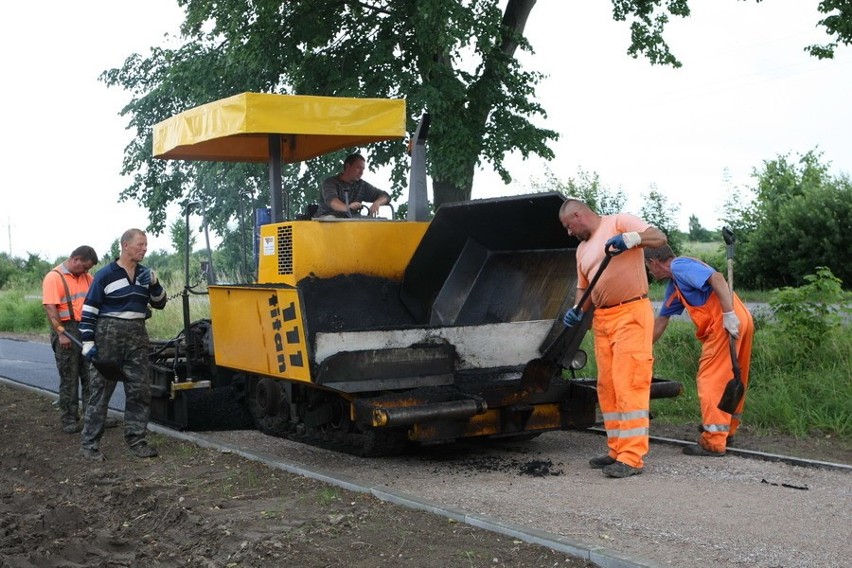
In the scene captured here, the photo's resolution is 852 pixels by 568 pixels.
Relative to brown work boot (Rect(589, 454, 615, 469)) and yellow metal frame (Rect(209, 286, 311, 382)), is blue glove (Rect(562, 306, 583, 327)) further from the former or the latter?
yellow metal frame (Rect(209, 286, 311, 382))

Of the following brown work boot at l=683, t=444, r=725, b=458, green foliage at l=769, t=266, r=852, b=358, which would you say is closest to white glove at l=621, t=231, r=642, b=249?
brown work boot at l=683, t=444, r=725, b=458

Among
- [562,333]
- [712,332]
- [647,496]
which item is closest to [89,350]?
[562,333]

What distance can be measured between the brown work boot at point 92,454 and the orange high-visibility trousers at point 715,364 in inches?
181

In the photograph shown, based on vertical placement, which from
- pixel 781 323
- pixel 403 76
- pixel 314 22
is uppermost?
pixel 314 22

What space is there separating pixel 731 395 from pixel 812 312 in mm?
2935

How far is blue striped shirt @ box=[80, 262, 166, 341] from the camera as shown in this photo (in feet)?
27.5

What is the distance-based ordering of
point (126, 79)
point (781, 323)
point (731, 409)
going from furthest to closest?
point (126, 79) < point (781, 323) < point (731, 409)

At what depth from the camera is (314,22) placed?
698 inches

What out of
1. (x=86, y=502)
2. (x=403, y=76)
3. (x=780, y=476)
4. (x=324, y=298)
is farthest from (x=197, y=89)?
(x=780, y=476)

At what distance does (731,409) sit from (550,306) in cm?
155

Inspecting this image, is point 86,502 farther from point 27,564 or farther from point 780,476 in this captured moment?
point 780,476

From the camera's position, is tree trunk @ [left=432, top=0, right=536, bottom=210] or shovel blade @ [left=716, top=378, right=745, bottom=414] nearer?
shovel blade @ [left=716, top=378, right=745, bottom=414]

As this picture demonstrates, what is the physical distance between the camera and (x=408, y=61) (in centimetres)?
1752

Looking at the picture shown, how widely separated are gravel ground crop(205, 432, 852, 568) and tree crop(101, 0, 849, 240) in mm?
8889
